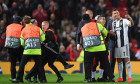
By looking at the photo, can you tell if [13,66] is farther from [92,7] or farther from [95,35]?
[92,7]

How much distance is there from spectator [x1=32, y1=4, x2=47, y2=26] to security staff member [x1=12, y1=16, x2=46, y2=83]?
9.26 meters

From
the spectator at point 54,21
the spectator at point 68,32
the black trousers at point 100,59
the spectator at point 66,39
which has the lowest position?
the black trousers at point 100,59

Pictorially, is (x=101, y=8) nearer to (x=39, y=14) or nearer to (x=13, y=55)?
(x=39, y=14)

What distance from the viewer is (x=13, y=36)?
→ 12953mm

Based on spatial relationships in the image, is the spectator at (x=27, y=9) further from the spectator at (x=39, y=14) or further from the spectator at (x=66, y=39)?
the spectator at (x=66, y=39)

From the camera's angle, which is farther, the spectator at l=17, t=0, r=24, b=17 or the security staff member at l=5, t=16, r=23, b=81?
the spectator at l=17, t=0, r=24, b=17

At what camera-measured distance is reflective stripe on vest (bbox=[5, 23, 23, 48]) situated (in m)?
12.9

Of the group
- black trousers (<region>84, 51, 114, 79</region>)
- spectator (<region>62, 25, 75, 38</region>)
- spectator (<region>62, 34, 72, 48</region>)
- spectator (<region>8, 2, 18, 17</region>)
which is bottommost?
black trousers (<region>84, 51, 114, 79</region>)

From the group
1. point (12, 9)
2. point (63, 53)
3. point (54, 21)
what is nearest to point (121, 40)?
point (63, 53)

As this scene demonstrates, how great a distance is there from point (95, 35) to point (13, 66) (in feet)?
10.3

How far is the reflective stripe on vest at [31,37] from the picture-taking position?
1198 cm

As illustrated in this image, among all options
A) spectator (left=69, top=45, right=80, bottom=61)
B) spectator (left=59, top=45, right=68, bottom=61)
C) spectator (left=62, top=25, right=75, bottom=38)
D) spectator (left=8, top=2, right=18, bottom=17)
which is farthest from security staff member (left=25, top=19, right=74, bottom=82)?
spectator (left=62, top=25, right=75, bottom=38)

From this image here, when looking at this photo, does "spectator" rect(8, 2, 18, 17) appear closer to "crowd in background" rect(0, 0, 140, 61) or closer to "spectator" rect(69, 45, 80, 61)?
"crowd in background" rect(0, 0, 140, 61)

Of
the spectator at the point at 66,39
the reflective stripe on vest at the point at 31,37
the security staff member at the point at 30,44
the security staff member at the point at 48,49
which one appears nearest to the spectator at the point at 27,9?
the spectator at the point at 66,39
